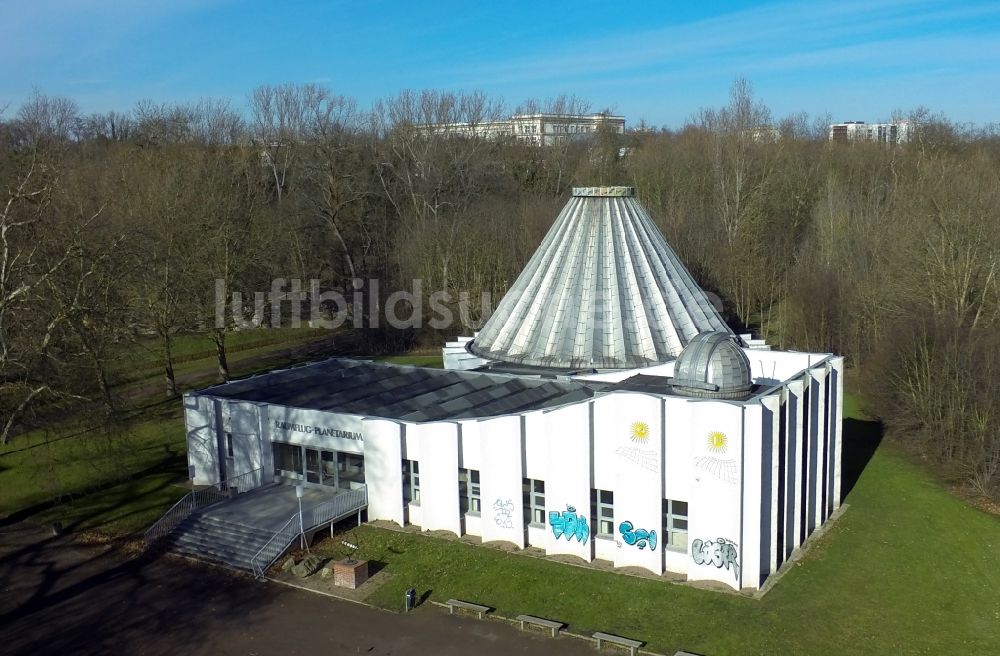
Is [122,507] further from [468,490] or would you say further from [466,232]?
[466,232]

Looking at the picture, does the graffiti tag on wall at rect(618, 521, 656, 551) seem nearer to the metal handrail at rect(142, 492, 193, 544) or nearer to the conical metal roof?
the conical metal roof

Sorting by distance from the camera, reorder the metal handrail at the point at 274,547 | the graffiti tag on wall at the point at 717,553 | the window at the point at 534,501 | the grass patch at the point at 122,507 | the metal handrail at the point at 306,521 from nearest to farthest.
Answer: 1. the graffiti tag on wall at the point at 717,553
2. the metal handrail at the point at 274,547
3. the metal handrail at the point at 306,521
4. the window at the point at 534,501
5. the grass patch at the point at 122,507

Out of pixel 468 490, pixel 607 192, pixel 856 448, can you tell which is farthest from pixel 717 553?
pixel 607 192

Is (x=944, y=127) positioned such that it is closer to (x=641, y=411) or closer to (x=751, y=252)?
(x=751, y=252)

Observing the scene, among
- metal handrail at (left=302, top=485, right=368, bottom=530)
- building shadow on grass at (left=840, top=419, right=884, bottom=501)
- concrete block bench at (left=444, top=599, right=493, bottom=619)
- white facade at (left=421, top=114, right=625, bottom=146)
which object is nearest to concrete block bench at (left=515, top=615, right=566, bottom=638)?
concrete block bench at (left=444, top=599, right=493, bottom=619)

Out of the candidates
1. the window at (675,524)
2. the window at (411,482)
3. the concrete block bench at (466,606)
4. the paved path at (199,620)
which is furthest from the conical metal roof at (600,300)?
the paved path at (199,620)

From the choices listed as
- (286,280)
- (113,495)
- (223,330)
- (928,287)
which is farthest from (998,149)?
(113,495)

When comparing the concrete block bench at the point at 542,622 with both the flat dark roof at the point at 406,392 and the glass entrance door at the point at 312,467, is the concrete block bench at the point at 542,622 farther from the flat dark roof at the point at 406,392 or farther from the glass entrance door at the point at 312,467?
the glass entrance door at the point at 312,467
